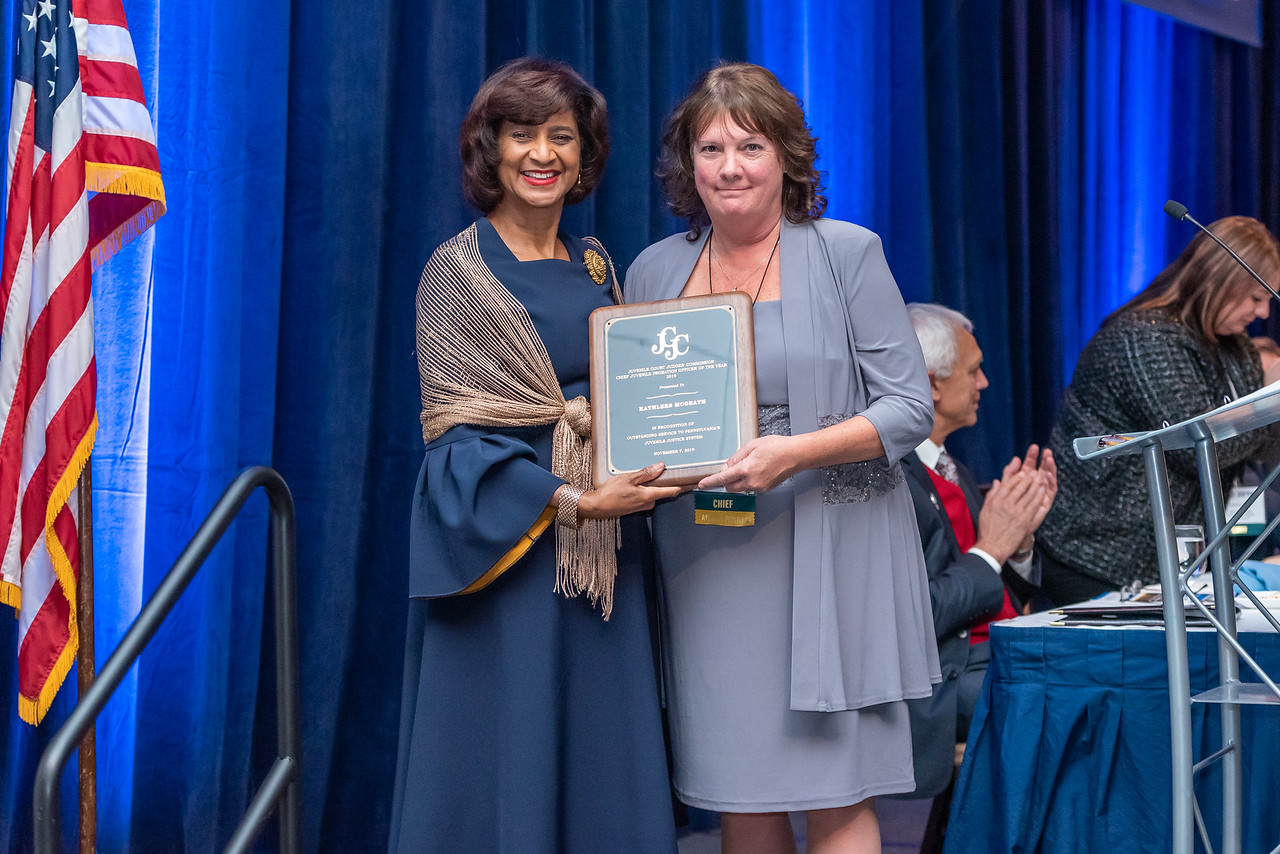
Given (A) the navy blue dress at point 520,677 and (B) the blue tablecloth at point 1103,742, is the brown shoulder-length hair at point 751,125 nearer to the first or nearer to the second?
(A) the navy blue dress at point 520,677

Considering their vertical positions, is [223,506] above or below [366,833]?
above

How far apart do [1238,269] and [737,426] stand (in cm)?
194

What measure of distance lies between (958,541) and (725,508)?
134cm

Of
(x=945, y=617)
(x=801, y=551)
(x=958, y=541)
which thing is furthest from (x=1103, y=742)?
(x=958, y=541)

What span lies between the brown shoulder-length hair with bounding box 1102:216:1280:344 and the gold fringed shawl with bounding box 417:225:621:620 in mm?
2000

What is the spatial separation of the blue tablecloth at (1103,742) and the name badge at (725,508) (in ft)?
2.09

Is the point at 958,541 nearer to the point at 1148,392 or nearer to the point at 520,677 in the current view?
the point at 1148,392

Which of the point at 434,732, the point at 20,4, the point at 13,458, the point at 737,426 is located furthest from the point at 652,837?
the point at 20,4

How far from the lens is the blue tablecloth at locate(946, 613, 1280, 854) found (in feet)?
6.86

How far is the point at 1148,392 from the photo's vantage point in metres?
3.20

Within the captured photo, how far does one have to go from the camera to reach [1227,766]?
1876mm

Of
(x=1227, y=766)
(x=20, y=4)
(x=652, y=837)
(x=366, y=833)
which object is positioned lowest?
(x=366, y=833)

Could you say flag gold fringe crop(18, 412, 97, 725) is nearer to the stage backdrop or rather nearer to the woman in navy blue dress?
the stage backdrop

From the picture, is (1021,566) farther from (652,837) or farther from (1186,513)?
(652,837)
